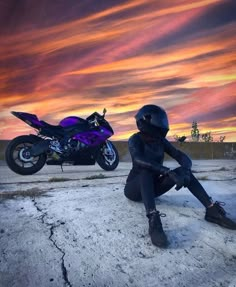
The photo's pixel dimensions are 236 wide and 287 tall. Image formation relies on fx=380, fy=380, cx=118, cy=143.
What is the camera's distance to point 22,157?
692 cm

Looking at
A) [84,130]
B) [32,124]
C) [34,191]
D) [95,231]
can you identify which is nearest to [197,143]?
[84,130]

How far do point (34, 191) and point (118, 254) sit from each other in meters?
1.93

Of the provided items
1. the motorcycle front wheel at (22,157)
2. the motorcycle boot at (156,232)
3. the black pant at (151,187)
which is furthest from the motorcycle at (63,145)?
the motorcycle boot at (156,232)

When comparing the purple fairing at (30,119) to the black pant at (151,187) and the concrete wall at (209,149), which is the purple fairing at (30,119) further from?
the concrete wall at (209,149)

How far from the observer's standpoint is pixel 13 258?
117 inches

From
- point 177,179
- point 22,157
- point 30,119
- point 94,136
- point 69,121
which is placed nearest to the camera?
point 177,179

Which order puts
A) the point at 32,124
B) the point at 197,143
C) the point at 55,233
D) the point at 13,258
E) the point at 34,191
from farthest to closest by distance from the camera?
the point at 197,143 < the point at 32,124 < the point at 34,191 < the point at 55,233 < the point at 13,258

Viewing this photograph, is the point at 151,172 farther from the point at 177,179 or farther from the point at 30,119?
the point at 30,119

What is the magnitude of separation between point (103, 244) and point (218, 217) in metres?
1.26

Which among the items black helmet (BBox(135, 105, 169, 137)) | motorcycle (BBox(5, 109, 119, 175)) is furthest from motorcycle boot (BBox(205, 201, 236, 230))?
motorcycle (BBox(5, 109, 119, 175))

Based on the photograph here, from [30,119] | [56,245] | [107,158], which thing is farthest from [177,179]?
[107,158]

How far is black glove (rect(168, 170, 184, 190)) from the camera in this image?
3514 millimetres

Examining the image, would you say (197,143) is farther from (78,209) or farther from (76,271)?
(76,271)

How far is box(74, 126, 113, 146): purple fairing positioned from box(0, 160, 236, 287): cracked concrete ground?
2.90 meters
